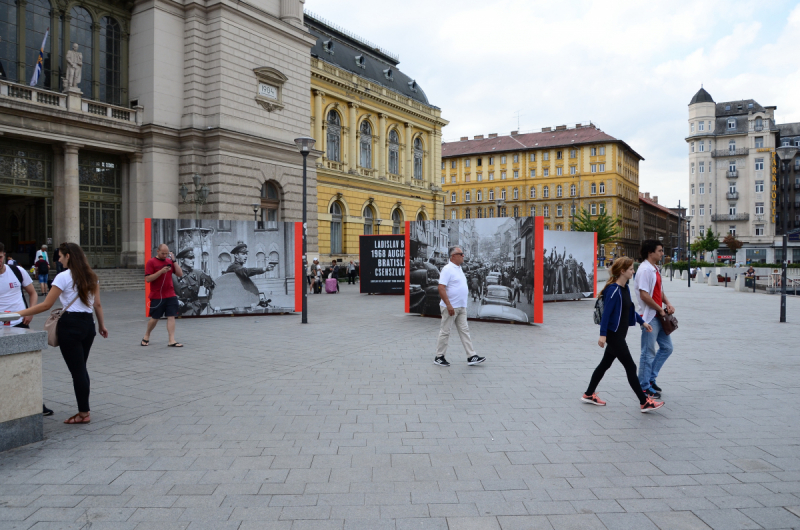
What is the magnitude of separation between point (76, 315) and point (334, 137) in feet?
124

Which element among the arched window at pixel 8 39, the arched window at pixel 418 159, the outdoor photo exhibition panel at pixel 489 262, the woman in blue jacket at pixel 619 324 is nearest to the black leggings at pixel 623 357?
the woman in blue jacket at pixel 619 324

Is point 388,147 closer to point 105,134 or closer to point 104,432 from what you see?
point 105,134

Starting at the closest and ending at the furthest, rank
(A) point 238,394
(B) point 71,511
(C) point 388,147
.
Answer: (B) point 71,511
(A) point 238,394
(C) point 388,147

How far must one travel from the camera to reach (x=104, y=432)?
18.4 feet

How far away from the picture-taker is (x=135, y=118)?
88.7 ft

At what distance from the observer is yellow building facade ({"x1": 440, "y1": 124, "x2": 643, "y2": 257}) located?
282 feet

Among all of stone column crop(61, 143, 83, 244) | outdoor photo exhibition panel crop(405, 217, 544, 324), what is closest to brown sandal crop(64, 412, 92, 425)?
outdoor photo exhibition panel crop(405, 217, 544, 324)

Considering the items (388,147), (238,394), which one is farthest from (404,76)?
(238,394)

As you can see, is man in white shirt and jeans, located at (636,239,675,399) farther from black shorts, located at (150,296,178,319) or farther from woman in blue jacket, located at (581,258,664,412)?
black shorts, located at (150,296,178,319)

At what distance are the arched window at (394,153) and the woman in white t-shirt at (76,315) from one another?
43.2 metres

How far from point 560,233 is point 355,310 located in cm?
837

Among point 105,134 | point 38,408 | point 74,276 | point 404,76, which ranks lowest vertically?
point 38,408

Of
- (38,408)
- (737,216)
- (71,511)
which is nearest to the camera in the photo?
(71,511)

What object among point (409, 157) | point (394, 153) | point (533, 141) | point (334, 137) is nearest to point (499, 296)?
point (334, 137)
